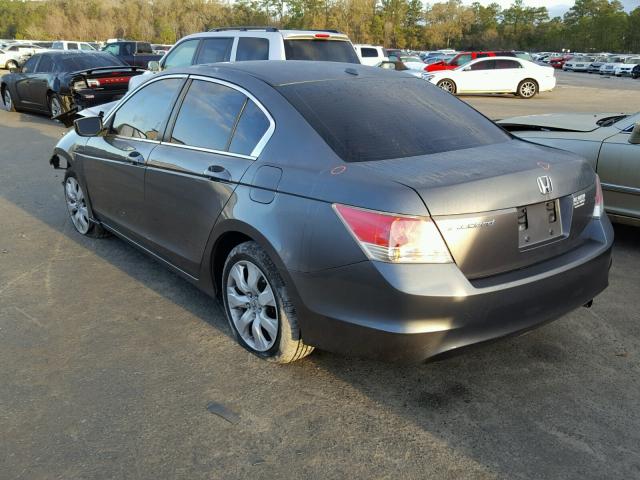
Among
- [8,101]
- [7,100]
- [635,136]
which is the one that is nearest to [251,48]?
[635,136]

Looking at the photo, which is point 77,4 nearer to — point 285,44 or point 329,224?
point 285,44

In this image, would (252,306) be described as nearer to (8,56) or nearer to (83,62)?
(83,62)

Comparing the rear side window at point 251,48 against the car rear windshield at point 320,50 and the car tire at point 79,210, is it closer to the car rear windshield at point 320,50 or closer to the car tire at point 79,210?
the car rear windshield at point 320,50

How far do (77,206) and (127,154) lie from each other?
157 cm

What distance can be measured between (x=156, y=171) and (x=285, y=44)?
5253 mm

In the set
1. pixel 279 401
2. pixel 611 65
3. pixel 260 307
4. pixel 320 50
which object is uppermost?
pixel 320 50

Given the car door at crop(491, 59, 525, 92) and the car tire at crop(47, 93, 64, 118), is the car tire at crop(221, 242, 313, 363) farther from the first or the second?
the car door at crop(491, 59, 525, 92)

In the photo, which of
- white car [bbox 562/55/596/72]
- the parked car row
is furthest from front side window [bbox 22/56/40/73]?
white car [bbox 562/55/596/72]

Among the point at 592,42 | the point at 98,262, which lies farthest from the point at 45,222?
the point at 592,42

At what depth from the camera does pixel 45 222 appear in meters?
6.23

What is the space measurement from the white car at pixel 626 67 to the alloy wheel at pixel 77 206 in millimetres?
47138

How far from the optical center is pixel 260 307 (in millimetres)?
3346

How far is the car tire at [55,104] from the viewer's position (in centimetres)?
1328

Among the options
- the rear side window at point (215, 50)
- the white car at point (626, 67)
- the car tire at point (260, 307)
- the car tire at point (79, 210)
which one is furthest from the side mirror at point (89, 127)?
the white car at point (626, 67)
